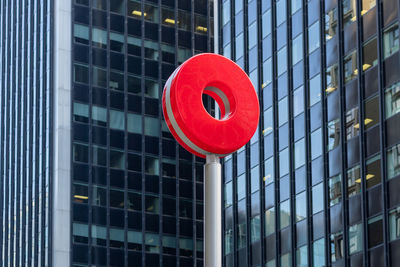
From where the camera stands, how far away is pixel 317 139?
45688mm

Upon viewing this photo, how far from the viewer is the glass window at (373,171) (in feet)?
131

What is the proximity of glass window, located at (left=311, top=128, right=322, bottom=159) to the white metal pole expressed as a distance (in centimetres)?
3794

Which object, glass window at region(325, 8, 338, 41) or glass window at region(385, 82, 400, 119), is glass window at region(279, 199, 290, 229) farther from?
glass window at region(385, 82, 400, 119)

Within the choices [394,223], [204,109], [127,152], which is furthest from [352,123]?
[204,109]

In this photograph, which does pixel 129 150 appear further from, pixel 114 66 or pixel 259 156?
pixel 259 156

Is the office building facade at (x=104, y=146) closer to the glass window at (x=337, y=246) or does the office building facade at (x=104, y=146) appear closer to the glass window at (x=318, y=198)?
the glass window at (x=318, y=198)

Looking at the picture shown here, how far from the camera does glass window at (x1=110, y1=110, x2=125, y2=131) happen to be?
66562 millimetres

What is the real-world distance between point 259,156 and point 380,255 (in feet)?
44.4

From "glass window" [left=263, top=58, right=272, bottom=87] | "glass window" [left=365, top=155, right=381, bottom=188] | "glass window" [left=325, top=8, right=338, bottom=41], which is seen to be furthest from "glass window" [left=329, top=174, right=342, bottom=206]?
"glass window" [left=263, top=58, right=272, bottom=87]

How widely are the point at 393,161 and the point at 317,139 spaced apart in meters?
7.12

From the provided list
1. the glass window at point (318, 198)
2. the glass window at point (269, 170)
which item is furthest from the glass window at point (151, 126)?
the glass window at point (318, 198)

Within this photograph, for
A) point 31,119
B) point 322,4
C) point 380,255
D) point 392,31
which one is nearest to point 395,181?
point 380,255

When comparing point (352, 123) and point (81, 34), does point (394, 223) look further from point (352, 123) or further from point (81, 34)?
point (81, 34)

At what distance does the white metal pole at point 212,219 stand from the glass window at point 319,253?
121 feet
